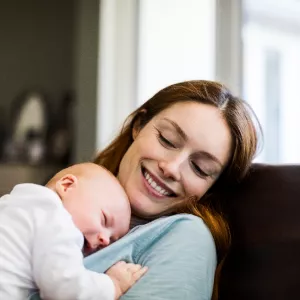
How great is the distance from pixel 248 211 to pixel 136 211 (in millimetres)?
272

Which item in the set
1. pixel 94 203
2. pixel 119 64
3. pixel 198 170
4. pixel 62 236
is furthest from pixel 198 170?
pixel 119 64

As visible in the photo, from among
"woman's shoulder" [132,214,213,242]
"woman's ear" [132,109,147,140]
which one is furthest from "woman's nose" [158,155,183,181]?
"woman's ear" [132,109,147,140]

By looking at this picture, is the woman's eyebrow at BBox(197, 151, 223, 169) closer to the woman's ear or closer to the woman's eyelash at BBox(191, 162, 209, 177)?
the woman's eyelash at BBox(191, 162, 209, 177)

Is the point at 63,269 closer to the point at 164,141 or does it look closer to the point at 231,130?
the point at 164,141

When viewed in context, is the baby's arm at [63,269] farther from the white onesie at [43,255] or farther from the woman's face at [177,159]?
the woman's face at [177,159]

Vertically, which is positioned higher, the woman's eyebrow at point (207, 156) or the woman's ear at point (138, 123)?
the woman's ear at point (138, 123)

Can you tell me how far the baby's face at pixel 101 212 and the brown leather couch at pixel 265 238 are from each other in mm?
279

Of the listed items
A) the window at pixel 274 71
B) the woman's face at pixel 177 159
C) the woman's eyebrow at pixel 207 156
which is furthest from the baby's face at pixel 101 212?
the window at pixel 274 71

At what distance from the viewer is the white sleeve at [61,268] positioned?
3.62 ft

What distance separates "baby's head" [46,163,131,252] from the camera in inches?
49.5

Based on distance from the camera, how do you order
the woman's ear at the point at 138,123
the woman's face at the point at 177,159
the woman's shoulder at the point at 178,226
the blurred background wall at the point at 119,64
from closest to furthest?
the woman's shoulder at the point at 178,226 < the woman's face at the point at 177,159 < the woman's ear at the point at 138,123 < the blurred background wall at the point at 119,64

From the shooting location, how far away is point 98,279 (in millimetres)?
1159

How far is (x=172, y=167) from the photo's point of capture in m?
1.42

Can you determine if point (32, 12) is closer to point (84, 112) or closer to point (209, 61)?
point (84, 112)
